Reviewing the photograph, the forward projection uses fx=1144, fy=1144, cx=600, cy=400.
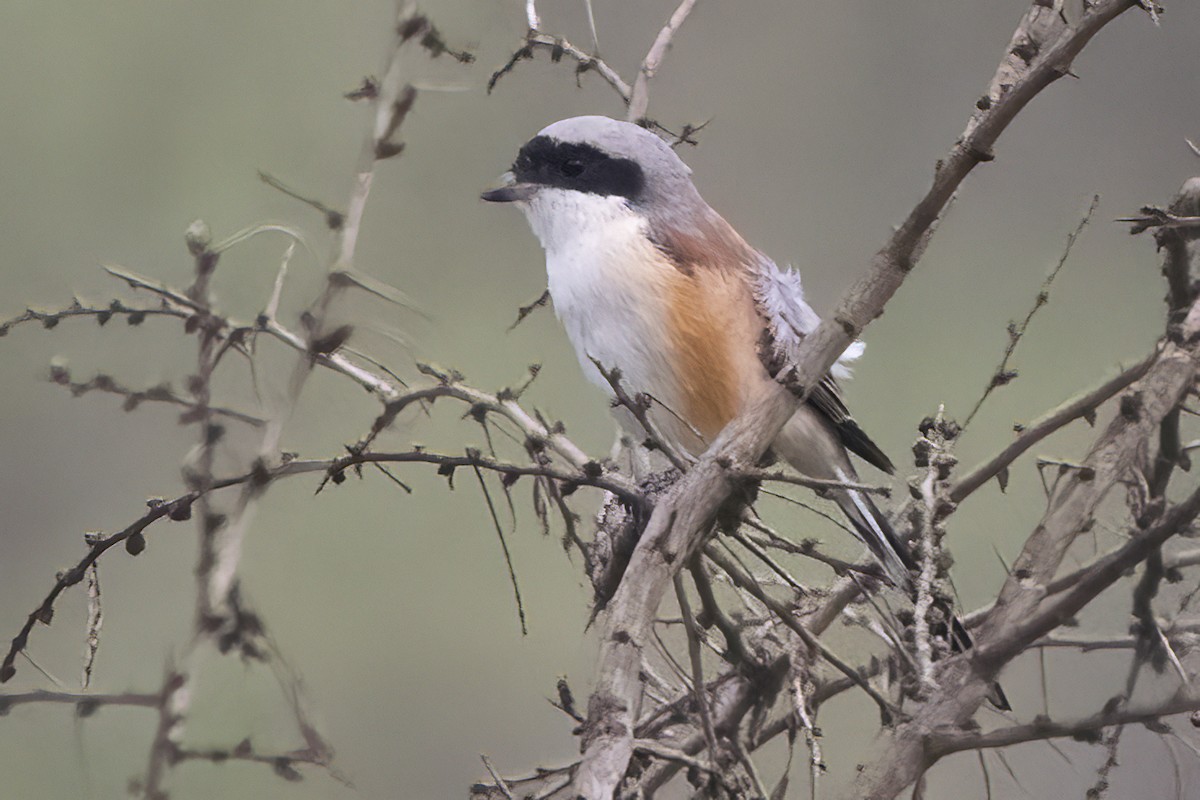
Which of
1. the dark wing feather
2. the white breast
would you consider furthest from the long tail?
the white breast

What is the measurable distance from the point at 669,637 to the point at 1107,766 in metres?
0.29

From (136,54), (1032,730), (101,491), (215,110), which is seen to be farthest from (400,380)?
(136,54)

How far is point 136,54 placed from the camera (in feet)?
8.48

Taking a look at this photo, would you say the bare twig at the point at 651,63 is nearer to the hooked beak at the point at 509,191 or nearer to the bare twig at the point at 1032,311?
the hooked beak at the point at 509,191

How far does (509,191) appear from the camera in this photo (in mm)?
1119

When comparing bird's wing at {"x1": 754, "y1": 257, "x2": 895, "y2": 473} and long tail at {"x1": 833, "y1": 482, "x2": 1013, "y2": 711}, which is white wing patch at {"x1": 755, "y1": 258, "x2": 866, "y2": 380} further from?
long tail at {"x1": 833, "y1": 482, "x2": 1013, "y2": 711}

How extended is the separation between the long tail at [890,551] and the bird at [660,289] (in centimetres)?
12

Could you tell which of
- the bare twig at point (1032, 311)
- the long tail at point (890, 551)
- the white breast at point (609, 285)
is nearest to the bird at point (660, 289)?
the white breast at point (609, 285)

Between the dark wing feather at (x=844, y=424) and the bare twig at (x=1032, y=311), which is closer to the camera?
the bare twig at (x=1032, y=311)

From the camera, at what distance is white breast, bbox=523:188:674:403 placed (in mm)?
1066

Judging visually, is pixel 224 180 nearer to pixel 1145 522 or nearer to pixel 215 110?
pixel 215 110

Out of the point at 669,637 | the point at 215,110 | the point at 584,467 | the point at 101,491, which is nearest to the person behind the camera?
the point at 584,467

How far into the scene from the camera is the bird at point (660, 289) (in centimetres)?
105

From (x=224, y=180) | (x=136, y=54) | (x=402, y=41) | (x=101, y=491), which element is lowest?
(x=402, y=41)
